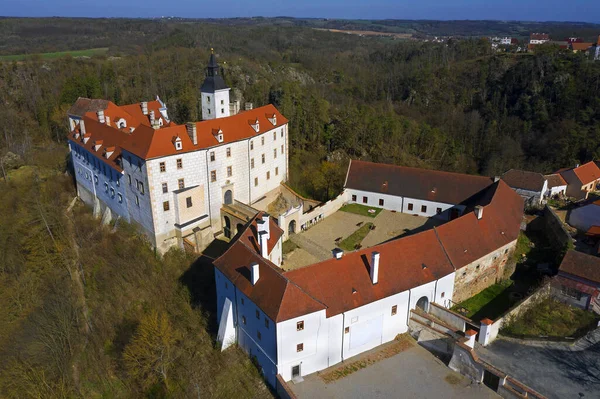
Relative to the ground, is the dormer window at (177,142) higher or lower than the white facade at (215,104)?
lower

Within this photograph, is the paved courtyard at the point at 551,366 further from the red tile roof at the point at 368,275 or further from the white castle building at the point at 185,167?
the white castle building at the point at 185,167

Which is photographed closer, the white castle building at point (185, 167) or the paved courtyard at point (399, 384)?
the paved courtyard at point (399, 384)

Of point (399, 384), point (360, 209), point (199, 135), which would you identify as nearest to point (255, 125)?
point (199, 135)

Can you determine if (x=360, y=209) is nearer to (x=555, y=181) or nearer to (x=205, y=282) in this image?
(x=205, y=282)

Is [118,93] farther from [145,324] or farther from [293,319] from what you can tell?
[293,319]

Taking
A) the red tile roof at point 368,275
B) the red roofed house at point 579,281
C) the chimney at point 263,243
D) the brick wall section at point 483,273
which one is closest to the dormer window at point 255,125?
the chimney at point 263,243

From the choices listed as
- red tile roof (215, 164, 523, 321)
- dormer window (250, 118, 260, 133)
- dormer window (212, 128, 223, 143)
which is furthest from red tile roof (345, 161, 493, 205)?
dormer window (212, 128, 223, 143)

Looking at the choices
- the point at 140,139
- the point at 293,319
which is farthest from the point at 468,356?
the point at 140,139
